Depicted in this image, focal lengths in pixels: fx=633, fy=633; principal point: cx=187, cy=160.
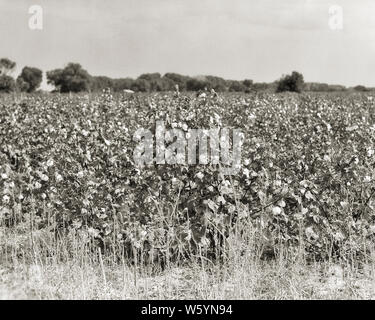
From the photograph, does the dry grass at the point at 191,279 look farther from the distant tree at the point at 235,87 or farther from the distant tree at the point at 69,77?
the distant tree at the point at 69,77

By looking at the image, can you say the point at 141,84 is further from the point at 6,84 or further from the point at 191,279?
the point at 191,279

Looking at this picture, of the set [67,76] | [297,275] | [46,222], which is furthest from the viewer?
[67,76]

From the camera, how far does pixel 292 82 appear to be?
119 feet

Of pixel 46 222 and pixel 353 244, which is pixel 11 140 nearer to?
pixel 46 222

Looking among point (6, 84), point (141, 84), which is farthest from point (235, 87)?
point (6, 84)

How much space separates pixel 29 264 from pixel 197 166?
158cm

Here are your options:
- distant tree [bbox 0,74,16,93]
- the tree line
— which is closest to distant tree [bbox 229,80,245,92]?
the tree line

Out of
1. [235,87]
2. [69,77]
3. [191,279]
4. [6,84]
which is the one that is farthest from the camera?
[69,77]

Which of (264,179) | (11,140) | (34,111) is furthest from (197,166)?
(34,111)

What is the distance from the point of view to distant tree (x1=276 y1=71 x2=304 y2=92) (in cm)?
3579

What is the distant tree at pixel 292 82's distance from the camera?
35.8m

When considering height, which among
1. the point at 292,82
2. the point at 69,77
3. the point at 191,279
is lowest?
the point at 191,279

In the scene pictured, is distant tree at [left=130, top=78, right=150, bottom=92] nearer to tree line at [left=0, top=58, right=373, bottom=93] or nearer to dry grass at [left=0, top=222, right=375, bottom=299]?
tree line at [left=0, top=58, right=373, bottom=93]

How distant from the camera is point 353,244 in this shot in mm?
5102
